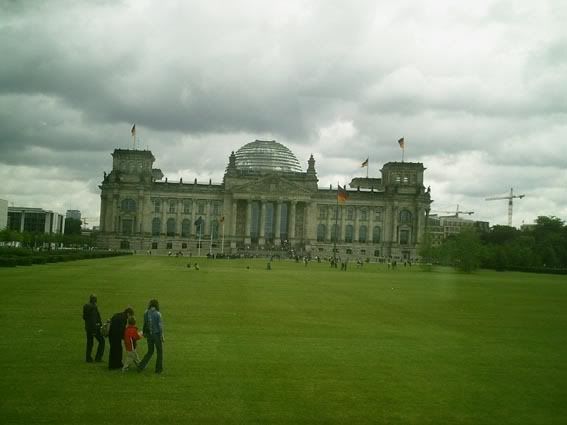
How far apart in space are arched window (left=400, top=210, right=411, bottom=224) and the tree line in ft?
103

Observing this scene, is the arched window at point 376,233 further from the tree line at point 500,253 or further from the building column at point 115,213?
the building column at point 115,213

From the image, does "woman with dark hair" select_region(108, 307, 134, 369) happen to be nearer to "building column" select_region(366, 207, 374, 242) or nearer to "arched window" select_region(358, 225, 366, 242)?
A: "arched window" select_region(358, 225, 366, 242)

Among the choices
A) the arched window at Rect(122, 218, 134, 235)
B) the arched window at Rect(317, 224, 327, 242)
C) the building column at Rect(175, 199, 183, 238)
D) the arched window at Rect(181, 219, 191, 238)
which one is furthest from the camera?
the arched window at Rect(317, 224, 327, 242)

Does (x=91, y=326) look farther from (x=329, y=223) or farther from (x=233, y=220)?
(x=329, y=223)

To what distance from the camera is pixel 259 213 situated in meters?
147

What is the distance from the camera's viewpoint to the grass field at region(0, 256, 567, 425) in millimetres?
14250

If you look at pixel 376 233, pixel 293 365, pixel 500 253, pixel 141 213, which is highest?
pixel 141 213

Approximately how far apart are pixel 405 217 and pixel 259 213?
38.6 m

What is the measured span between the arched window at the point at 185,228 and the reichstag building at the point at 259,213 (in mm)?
255

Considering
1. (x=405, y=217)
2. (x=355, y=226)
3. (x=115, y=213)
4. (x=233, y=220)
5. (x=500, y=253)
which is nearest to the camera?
(x=500, y=253)

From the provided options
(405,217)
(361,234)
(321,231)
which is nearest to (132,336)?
(321,231)

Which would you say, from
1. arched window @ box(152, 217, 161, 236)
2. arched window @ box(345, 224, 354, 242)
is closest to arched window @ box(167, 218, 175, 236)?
arched window @ box(152, 217, 161, 236)

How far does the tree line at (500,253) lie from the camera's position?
8394cm

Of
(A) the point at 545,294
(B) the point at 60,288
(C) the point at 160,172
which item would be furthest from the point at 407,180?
(B) the point at 60,288
